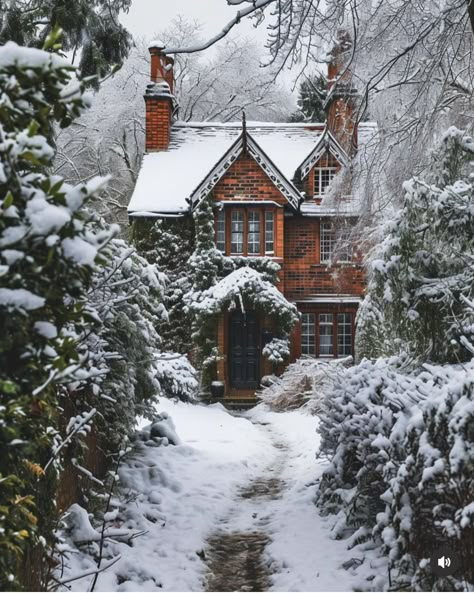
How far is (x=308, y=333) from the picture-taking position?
2366 centimetres

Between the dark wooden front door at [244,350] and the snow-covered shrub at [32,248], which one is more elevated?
the snow-covered shrub at [32,248]

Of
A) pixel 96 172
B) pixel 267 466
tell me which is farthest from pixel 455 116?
pixel 96 172

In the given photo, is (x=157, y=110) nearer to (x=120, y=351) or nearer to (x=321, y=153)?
(x=321, y=153)

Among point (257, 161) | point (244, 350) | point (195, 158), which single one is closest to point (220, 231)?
point (257, 161)

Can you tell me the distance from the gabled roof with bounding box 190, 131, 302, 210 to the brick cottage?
32 mm

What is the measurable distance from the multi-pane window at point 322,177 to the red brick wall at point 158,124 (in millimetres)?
5679

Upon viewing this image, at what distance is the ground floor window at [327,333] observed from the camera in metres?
23.5

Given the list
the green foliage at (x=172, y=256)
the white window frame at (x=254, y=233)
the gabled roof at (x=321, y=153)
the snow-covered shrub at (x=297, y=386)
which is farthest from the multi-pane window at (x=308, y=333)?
the gabled roof at (x=321, y=153)

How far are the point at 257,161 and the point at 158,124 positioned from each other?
490 centimetres

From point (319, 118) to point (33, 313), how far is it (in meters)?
35.9

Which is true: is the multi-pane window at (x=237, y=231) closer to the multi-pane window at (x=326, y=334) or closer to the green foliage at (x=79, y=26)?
the multi-pane window at (x=326, y=334)

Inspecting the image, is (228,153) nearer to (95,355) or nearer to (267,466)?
(267,466)

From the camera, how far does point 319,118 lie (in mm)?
36875

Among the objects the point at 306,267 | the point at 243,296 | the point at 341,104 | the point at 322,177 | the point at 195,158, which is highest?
the point at 341,104
